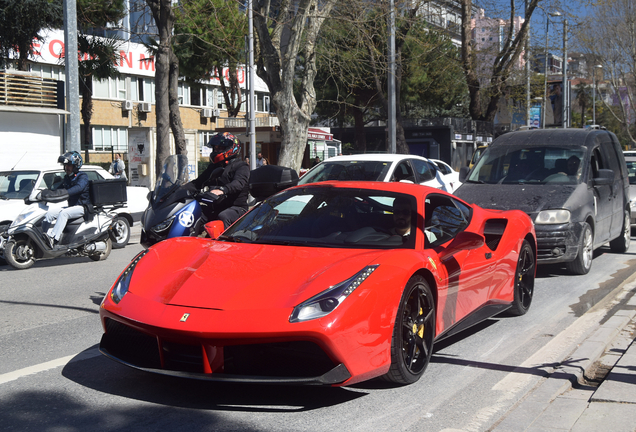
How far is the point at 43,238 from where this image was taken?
10500 mm

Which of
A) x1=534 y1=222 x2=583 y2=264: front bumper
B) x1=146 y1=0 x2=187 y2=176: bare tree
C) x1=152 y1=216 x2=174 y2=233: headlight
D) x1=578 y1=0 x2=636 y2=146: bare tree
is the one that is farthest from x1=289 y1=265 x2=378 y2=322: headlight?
x1=578 y1=0 x2=636 y2=146: bare tree

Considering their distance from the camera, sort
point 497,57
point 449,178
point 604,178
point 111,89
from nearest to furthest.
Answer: point 604,178
point 449,178
point 497,57
point 111,89

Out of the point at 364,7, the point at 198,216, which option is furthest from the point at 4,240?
the point at 364,7

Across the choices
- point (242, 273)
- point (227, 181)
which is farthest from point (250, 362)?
point (227, 181)

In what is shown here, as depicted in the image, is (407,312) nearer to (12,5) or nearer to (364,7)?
(364,7)

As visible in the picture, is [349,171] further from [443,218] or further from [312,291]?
[312,291]

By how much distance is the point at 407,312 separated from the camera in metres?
4.44

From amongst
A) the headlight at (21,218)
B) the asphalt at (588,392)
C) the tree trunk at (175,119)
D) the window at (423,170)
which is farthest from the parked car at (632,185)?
the tree trunk at (175,119)

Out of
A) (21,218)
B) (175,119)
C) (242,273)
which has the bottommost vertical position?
(21,218)

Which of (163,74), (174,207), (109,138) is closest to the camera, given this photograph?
(174,207)

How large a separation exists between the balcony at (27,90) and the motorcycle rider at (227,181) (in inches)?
757

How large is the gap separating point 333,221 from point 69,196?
6.95 m

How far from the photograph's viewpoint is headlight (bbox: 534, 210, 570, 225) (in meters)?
8.87

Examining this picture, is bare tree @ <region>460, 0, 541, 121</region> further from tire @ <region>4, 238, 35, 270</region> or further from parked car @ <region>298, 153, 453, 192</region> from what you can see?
tire @ <region>4, 238, 35, 270</region>
